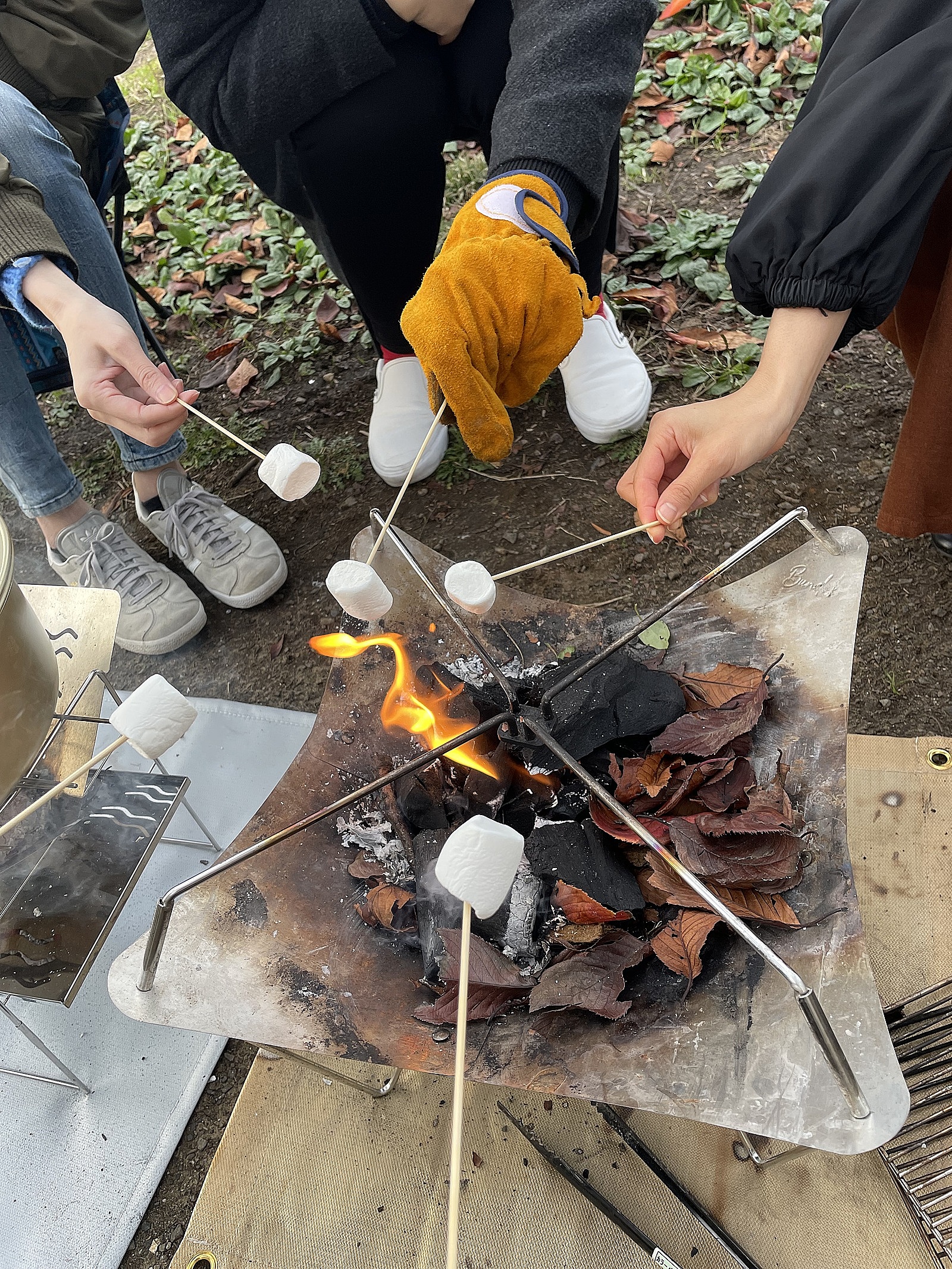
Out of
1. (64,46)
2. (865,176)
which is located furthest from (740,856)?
(64,46)

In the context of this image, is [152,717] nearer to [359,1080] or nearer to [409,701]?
[409,701]

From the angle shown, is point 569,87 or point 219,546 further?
point 219,546

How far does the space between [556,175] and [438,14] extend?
0.69 m

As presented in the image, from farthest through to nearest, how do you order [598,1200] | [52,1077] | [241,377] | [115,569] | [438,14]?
[241,377]
[115,569]
[438,14]
[52,1077]
[598,1200]

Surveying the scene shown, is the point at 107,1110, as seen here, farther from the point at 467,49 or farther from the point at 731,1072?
the point at 467,49

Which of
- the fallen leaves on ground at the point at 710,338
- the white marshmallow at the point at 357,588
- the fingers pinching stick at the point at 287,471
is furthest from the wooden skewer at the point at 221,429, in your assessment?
the fallen leaves on ground at the point at 710,338

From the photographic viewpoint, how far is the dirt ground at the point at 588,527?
2.15 metres

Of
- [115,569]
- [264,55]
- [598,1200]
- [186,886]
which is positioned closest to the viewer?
[186,886]

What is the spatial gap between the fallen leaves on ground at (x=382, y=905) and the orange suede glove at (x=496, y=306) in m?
0.80

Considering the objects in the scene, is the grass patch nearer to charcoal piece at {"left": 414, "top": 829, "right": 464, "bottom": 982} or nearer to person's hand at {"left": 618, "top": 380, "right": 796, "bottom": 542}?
person's hand at {"left": 618, "top": 380, "right": 796, "bottom": 542}

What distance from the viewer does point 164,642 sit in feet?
7.67

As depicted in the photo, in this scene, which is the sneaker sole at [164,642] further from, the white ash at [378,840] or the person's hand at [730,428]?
the person's hand at [730,428]

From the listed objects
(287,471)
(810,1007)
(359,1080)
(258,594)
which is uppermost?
(287,471)

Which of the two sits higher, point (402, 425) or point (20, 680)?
point (20, 680)
